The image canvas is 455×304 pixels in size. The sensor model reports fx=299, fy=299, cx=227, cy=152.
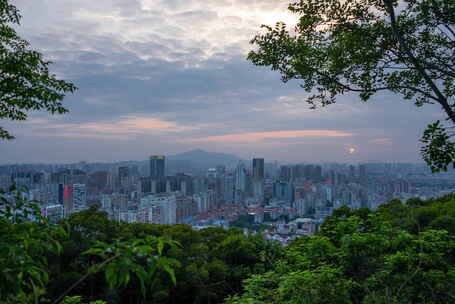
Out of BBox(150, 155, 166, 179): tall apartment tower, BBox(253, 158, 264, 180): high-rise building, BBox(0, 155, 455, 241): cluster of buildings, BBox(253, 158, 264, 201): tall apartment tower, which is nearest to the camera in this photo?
BBox(0, 155, 455, 241): cluster of buildings

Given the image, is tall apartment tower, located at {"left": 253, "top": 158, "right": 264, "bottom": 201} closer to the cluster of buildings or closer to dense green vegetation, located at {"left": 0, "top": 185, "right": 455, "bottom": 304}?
the cluster of buildings

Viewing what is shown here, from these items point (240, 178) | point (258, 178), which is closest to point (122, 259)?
point (240, 178)

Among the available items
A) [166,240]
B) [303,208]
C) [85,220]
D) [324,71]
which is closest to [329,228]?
[324,71]

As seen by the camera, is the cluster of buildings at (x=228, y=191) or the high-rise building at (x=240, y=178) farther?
the high-rise building at (x=240, y=178)

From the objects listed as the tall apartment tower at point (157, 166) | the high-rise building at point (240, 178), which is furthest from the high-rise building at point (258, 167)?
the tall apartment tower at point (157, 166)

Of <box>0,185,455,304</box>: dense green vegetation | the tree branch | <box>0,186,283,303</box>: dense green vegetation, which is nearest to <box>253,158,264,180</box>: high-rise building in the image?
<box>0,185,455,304</box>: dense green vegetation

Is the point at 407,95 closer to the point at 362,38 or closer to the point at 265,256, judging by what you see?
the point at 362,38

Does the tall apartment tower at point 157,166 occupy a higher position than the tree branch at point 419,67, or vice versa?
the tree branch at point 419,67

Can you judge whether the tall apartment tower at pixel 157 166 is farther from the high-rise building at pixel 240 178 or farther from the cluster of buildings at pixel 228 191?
the high-rise building at pixel 240 178
